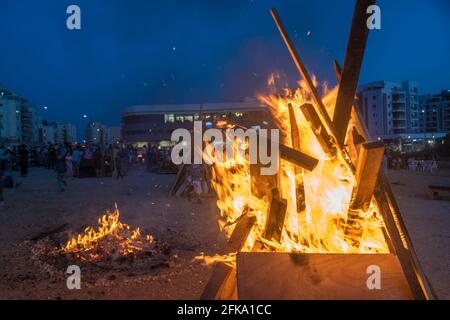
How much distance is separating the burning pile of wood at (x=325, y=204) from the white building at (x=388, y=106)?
91.3 m

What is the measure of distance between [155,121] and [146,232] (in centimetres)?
7438

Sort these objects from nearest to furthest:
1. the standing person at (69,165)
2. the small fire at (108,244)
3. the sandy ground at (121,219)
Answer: the sandy ground at (121,219), the small fire at (108,244), the standing person at (69,165)

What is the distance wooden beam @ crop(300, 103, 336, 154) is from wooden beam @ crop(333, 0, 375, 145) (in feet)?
0.31

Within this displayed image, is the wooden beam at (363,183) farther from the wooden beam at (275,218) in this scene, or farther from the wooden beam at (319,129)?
the wooden beam at (275,218)

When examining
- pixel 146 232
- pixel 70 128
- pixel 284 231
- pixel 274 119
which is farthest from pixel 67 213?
pixel 70 128

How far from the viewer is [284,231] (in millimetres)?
3975

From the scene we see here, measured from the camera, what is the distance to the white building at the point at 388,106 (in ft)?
299

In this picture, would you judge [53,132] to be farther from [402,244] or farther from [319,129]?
[402,244]

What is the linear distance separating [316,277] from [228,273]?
2.40 ft

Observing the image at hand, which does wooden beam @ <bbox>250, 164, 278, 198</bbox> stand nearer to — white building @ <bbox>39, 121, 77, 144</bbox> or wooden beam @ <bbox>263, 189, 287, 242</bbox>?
wooden beam @ <bbox>263, 189, 287, 242</bbox>

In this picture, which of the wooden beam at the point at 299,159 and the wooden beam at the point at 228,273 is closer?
the wooden beam at the point at 228,273

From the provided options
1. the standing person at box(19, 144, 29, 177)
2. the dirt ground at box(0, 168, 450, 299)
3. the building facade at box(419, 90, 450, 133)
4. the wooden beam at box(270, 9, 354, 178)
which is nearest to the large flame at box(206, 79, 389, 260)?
the wooden beam at box(270, 9, 354, 178)

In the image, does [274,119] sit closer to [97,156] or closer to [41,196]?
[41,196]

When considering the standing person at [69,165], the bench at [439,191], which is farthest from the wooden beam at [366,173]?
the standing person at [69,165]
